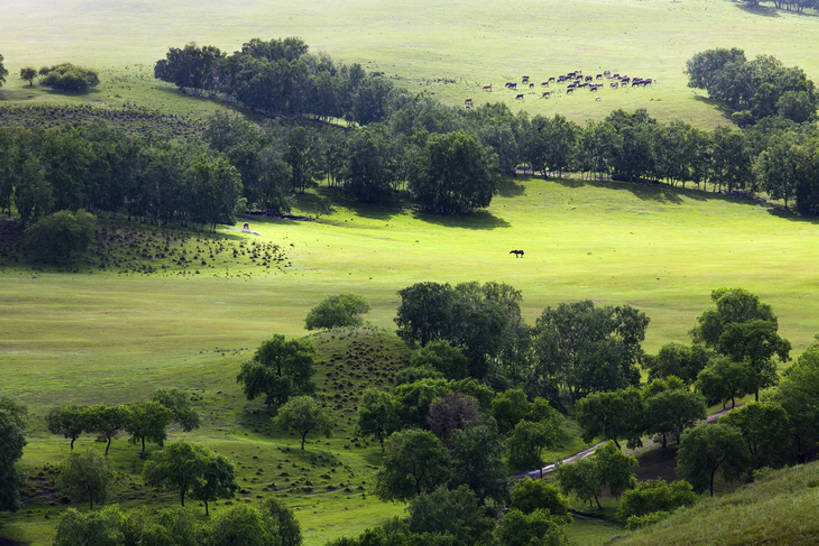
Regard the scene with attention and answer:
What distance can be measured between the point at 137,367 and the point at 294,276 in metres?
48.4

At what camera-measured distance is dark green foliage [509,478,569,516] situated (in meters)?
68.3

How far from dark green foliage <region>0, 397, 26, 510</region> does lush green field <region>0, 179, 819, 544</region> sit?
2.04 m

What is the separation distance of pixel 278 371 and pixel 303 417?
1136cm

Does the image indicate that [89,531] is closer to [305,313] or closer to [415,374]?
[415,374]

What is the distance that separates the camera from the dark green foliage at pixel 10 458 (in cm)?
6600

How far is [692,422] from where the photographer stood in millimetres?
83688

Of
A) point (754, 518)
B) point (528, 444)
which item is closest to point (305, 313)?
point (528, 444)

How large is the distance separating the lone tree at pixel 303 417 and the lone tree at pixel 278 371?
456cm

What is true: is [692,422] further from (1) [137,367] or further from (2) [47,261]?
(2) [47,261]

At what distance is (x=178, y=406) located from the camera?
8406 centimetres

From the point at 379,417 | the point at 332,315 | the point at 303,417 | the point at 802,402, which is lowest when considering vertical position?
the point at 379,417

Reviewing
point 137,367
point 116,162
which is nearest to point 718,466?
point 137,367

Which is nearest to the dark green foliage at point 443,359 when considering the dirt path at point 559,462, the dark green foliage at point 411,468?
the dirt path at point 559,462

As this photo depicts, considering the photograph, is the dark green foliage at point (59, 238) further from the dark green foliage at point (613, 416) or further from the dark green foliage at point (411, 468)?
the dark green foliage at point (613, 416)
